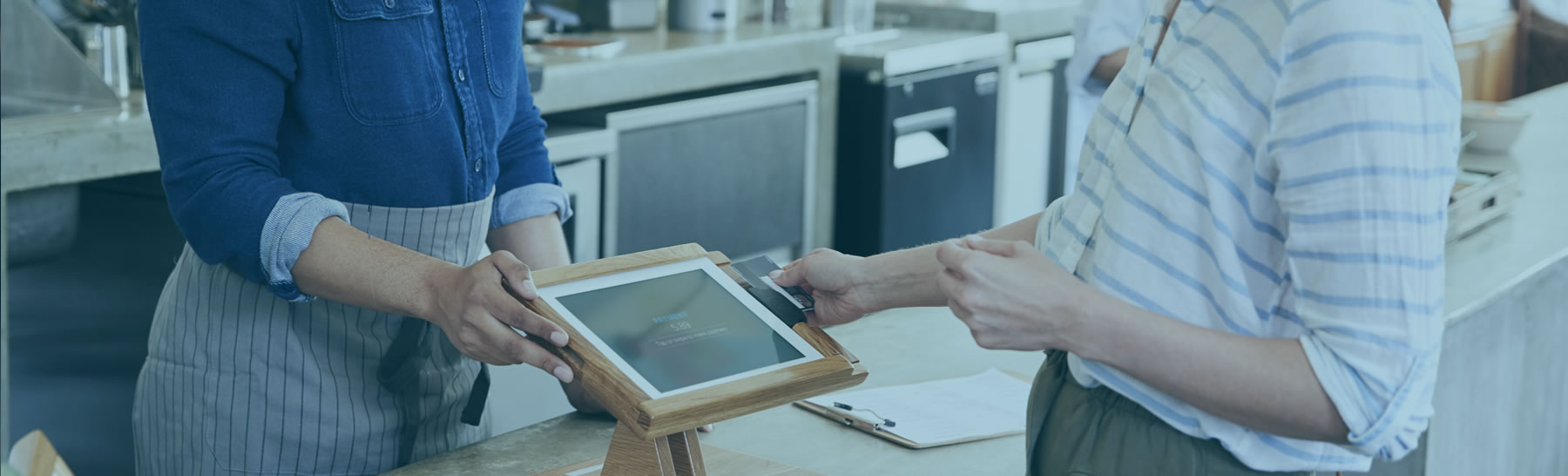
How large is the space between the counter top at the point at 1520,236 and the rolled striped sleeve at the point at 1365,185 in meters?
1.10

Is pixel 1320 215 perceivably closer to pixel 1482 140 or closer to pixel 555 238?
pixel 555 238

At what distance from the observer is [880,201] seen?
3.80 meters

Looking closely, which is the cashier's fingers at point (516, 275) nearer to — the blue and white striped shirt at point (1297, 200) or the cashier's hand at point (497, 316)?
the cashier's hand at point (497, 316)

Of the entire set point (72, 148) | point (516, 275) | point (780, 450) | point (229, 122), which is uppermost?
point (229, 122)

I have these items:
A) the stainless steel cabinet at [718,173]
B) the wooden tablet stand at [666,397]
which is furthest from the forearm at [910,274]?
the stainless steel cabinet at [718,173]

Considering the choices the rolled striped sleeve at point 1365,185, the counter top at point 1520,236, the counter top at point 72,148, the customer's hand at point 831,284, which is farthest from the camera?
the counter top at point 72,148

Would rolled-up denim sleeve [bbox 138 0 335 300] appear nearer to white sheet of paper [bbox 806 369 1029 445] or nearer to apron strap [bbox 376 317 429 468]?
apron strap [bbox 376 317 429 468]

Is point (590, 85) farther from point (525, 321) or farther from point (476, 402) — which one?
point (525, 321)

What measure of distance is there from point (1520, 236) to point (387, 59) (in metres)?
1.87

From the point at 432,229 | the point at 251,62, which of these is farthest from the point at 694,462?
the point at 251,62

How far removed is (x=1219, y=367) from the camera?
910mm

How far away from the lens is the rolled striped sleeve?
84cm

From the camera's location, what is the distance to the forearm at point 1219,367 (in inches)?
35.4

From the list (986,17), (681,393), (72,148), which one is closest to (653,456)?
(681,393)
